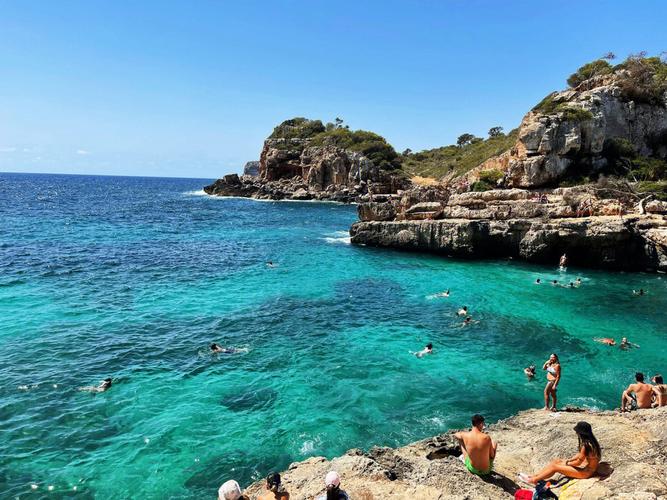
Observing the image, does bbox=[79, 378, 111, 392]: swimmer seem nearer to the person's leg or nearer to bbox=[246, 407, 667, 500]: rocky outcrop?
bbox=[246, 407, 667, 500]: rocky outcrop

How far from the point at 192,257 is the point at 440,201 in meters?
26.8

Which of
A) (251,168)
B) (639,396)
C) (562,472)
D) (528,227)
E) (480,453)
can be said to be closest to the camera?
(562,472)

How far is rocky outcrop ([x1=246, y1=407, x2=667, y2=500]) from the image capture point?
7.55 metres

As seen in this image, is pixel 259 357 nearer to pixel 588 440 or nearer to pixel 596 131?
pixel 588 440

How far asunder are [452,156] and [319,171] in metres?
49.4

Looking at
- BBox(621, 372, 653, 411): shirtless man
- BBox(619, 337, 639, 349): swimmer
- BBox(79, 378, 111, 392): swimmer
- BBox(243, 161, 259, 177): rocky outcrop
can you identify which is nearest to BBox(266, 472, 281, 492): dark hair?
BBox(79, 378, 111, 392): swimmer

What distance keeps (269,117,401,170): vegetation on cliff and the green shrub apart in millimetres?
49075

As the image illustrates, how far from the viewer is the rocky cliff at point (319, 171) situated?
103 meters

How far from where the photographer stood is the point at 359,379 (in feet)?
55.4

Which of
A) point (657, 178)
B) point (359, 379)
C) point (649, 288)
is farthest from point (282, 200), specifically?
point (359, 379)

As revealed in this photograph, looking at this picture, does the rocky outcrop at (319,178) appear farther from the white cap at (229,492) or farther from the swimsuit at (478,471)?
the white cap at (229,492)

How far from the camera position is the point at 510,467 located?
9.48 metres

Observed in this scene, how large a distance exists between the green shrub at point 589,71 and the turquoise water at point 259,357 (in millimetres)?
44919

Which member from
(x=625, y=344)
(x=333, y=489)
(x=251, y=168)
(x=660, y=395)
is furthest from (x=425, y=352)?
(x=251, y=168)
